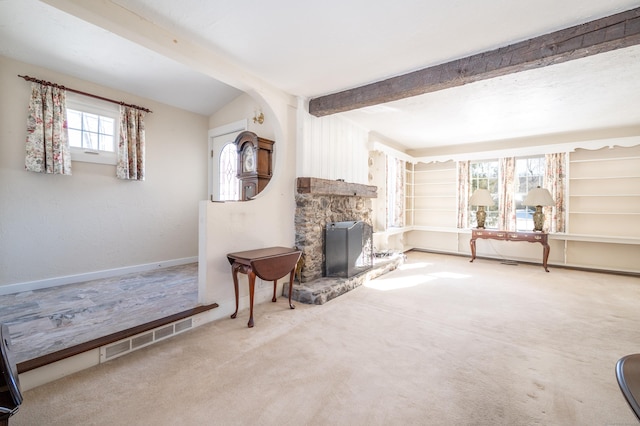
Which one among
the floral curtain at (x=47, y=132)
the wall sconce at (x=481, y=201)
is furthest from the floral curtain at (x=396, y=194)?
the floral curtain at (x=47, y=132)

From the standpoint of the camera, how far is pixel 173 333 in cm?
224

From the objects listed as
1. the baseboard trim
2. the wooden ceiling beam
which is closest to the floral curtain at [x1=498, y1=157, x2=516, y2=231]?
the wooden ceiling beam

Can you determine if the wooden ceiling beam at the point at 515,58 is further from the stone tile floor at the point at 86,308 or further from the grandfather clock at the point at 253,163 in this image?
the stone tile floor at the point at 86,308

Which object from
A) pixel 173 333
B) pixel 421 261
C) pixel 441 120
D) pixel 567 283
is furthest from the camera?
pixel 421 261

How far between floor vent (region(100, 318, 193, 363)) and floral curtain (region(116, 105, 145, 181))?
231cm

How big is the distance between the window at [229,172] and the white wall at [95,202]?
0.35m

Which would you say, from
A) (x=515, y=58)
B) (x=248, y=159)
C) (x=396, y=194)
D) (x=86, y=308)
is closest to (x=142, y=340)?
(x=86, y=308)

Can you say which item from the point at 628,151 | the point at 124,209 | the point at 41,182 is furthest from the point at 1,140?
the point at 628,151

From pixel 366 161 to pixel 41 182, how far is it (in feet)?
14.0

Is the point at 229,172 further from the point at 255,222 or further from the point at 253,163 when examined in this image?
the point at 255,222

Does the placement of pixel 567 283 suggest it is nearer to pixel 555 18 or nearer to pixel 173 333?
pixel 555 18

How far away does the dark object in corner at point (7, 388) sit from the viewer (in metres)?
0.77

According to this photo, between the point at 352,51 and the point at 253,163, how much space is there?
183 centimetres

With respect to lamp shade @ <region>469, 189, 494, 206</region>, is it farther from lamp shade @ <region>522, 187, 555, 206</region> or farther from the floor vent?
the floor vent
